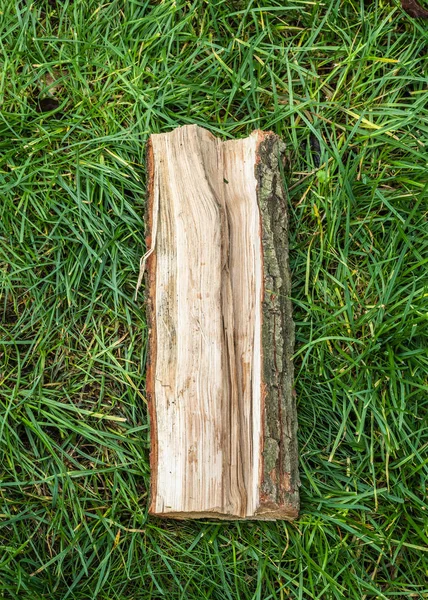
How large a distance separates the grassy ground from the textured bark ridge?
250 millimetres

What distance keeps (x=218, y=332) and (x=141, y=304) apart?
21.2 inches

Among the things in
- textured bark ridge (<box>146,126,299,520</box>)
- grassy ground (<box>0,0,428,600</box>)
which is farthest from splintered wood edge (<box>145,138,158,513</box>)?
grassy ground (<box>0,0,428,600</box>)

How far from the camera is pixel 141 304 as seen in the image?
9.34 ft

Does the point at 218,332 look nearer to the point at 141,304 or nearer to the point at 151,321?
the point at 151,321

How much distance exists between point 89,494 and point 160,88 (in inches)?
71.0

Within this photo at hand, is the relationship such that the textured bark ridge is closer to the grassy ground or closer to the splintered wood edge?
the splintered wood edge

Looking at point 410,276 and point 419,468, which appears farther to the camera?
point 410,276

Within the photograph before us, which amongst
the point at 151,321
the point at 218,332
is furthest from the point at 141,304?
the point at 218,332

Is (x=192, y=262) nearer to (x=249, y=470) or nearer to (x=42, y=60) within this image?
(x=249, y=470)

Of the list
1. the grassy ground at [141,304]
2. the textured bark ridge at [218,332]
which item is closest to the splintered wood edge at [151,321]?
the textured bark ridge at [218,332]

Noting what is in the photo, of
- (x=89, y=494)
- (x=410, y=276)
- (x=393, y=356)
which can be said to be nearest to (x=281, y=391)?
(x=393, y=356)

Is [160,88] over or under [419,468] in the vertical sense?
over

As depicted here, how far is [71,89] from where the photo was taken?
2941mm

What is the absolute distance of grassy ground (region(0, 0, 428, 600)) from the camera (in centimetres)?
269
